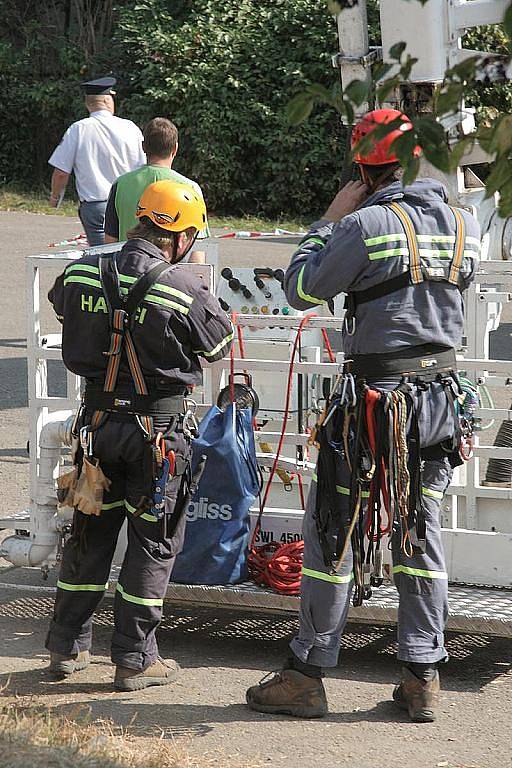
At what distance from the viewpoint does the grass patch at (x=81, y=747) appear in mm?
3668

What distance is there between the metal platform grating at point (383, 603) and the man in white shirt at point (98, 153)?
15.3ft

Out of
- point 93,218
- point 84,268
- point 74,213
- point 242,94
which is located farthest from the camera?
point 242,94

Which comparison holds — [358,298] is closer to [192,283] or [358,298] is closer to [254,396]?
[192,283]

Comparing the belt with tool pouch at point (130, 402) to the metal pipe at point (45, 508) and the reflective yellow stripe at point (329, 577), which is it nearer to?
the metal pipe at point (45, 508)

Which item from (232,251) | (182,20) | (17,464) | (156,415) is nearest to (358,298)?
(156,415)

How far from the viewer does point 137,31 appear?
22.5 meters

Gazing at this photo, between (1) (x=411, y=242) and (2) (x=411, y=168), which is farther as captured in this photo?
(1) (x=411, y=242)

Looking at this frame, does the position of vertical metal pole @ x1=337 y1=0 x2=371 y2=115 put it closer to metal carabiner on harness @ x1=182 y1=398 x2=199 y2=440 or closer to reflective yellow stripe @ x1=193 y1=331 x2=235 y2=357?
reflective yellow stripe @ x1=193 y1=331 x2=235 y2=357

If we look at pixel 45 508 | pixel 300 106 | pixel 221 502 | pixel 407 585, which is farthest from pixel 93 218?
pixel 300 106

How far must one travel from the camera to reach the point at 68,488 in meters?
4.54

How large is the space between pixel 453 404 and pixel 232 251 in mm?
12471

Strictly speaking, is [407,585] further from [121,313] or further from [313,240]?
[121,313]

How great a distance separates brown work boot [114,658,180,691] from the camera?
14.9 ft

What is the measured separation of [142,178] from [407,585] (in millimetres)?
3086
